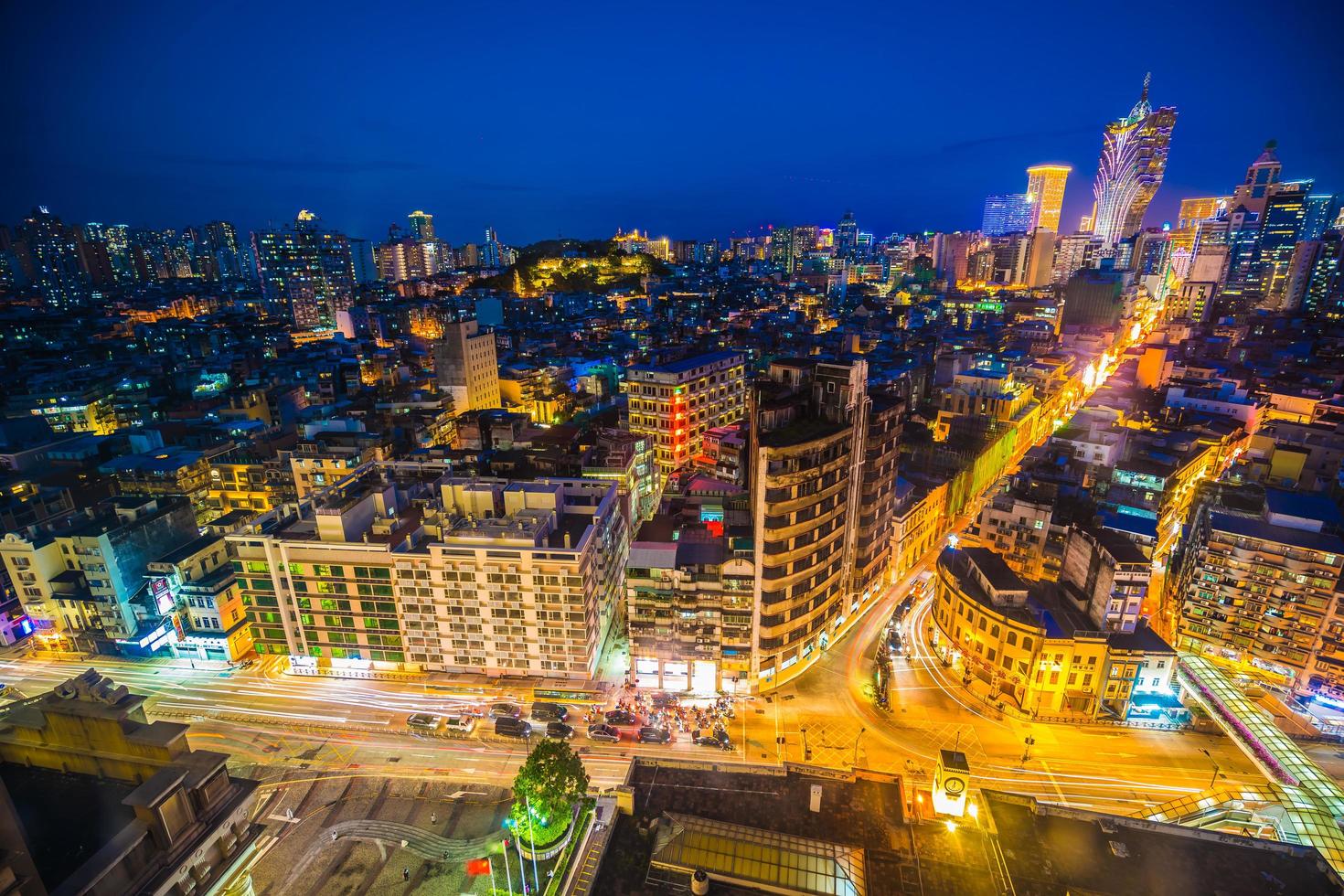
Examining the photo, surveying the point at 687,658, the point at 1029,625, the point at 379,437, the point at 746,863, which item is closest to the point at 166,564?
the point at 379,437

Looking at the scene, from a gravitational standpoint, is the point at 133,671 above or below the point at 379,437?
below

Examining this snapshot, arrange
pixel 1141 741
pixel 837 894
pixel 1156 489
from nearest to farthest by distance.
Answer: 1. pixel 837 894
2. pixel 1141 741
3. pixel 1156 489

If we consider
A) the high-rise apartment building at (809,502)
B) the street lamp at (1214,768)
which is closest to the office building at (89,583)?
the high-rise apartment building at (809,502)

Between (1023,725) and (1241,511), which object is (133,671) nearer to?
(1023,725)

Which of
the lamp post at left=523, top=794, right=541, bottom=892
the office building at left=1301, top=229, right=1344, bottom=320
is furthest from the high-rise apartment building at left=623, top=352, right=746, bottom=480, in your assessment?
the office building at left=1301, top=229, right=1344, bottom=320

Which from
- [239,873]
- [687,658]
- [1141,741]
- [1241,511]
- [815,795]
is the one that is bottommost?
[1141,741]

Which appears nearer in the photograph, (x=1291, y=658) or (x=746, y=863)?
(x=746, y=863)

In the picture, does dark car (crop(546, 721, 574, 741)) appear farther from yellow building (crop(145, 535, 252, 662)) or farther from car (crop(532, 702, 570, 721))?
yellow building (crop(145, 535, 252, 662))
